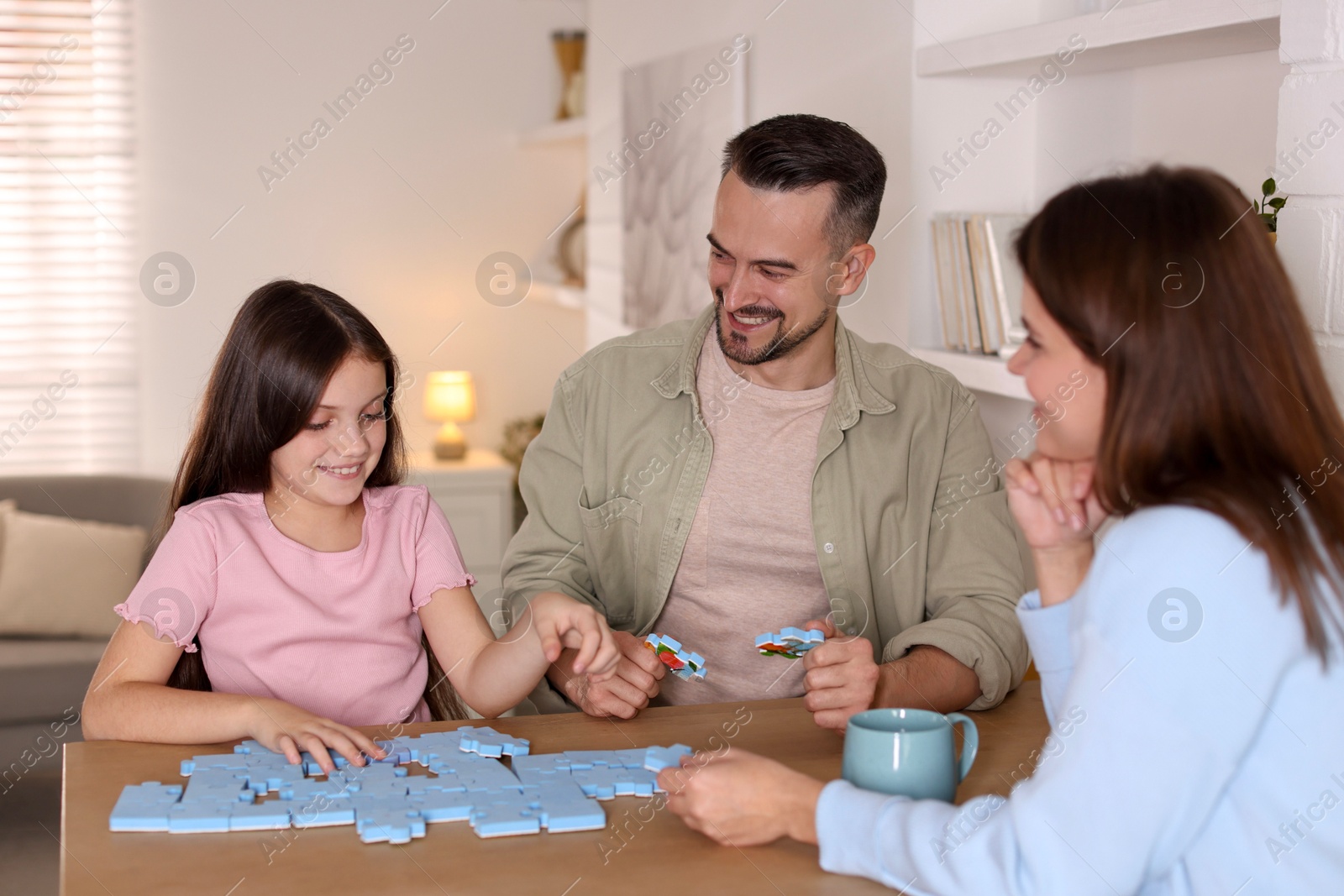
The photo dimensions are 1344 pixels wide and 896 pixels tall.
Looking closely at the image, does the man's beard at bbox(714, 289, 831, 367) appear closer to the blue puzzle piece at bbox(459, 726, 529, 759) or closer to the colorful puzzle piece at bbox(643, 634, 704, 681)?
the colorful puzzle piece at bbox(643, 634, 704, 681)

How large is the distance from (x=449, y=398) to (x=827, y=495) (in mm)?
3680

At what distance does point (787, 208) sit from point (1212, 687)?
140cm

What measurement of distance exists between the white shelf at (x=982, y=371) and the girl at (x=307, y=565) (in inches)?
44.9

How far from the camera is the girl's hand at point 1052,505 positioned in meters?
1.33

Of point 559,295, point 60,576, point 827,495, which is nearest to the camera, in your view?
point 827,495

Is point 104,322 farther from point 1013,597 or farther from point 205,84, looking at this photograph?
point 1013,597

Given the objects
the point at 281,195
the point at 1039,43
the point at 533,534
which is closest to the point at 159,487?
the point at 281,195

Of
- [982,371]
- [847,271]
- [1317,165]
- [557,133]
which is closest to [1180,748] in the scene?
[1317,165]

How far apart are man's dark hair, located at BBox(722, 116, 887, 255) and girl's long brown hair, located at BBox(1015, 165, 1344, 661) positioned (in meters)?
1.14

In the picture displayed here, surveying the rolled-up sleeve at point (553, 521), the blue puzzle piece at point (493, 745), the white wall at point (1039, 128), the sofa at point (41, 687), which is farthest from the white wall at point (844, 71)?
the sofa at point (41, 687)

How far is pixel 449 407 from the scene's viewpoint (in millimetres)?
5602

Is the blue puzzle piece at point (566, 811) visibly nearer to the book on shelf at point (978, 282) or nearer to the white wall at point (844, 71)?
the book on shelf at point (978, 282)

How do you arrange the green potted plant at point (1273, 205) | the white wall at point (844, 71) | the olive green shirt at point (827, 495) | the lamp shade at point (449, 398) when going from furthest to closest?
the lamp shade at point (449, 398) < the white wall at point (844, 71) < the olive green shirt at point (827, 495) < the green potted plant at point (1273, 205)

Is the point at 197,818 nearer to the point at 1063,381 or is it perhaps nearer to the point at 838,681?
the point at 838,681
